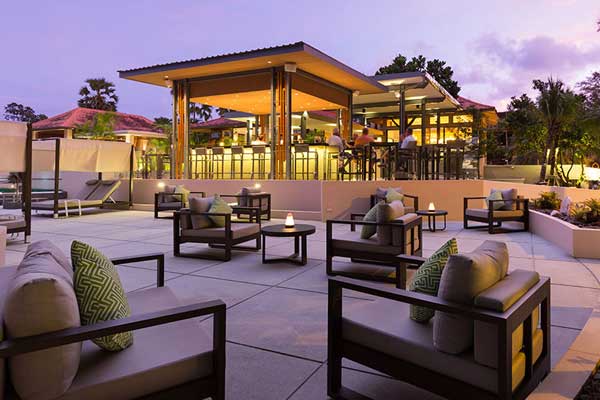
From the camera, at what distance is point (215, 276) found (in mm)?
4707

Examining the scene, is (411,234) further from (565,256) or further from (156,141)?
(156,141)

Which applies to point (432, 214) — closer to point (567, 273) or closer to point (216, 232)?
point (567, 273)

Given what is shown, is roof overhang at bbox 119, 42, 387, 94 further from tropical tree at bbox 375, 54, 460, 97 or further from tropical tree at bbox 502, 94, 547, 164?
tropical tree at bbox 375, 54, 460, 97

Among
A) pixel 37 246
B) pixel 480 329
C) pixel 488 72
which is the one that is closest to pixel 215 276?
pixel 37 246

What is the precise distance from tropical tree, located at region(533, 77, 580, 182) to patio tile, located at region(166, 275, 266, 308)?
16.6 meters

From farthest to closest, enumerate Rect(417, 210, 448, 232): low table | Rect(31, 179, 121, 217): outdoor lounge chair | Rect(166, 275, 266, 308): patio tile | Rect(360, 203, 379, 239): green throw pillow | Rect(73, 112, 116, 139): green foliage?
Rect(73, 112, 116, 139): green foliage
Rect(31, 179, 121, 217): outdoor lounge chair
Rect(417, 210, 448, 232): low table
Rect(360, 203, 379, 239): green throw pillow
Rect(166, 275, 266, 308): patio tile

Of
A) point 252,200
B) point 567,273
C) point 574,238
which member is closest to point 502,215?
point 574,238

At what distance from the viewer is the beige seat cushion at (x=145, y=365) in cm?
160

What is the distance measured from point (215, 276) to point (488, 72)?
289 ft

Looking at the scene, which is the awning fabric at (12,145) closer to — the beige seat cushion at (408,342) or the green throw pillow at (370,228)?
the green throw pillow at (370,228)

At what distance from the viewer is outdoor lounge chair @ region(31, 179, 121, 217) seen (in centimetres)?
1095

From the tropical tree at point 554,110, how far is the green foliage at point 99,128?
2139 cm

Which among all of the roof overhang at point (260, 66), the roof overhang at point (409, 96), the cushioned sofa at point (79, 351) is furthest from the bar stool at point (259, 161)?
the cushioned sofa at point (79, 351)

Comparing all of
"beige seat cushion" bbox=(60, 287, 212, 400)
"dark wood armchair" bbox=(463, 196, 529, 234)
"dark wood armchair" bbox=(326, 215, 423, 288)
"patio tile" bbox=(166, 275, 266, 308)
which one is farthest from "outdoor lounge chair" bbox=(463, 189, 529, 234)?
"beige seat cushion" bbox=(60, 287, 212, 400)
